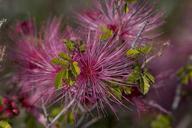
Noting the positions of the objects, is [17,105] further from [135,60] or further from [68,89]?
[135,60]

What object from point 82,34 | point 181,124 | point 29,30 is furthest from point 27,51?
point 181,124

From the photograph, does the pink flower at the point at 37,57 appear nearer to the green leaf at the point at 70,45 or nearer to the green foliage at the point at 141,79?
the green leaf at the point at 70,45

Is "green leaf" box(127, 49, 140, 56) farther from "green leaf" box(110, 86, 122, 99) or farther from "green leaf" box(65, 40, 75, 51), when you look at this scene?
"green leaf" box(65, 40, 75, 51)

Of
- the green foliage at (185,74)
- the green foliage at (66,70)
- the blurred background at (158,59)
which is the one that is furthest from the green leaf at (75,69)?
the green foliage at (185,74)

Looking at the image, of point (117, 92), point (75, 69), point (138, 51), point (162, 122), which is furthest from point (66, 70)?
point (162, 122)

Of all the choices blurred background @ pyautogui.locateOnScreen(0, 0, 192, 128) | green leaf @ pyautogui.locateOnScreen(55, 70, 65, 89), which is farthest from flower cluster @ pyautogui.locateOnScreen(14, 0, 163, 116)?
blurred background @ pyautogui.locateOnScreen(0, 0, 192, 128)

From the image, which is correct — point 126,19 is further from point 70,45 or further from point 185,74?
point 185,74

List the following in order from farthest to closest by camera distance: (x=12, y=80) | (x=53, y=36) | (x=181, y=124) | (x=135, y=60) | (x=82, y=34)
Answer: (x=181, y=124), (x=12, y=80), (x=53, y=36), (x=82, y=34), (x=135, y=60)
